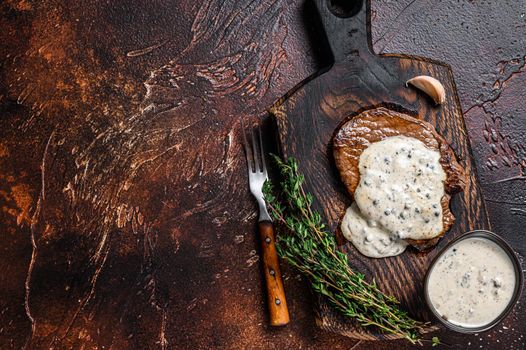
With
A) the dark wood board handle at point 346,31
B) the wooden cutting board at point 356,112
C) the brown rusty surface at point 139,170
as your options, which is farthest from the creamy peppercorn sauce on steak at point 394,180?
the brown rusty surface at point 139,170

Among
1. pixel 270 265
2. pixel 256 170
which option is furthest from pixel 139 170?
pixel 270 265

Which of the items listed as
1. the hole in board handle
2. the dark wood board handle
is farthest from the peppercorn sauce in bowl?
the hole in board handle

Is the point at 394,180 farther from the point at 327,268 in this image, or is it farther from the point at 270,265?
the point at 270,265

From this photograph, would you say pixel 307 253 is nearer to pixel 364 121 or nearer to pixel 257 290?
pixel 257 290

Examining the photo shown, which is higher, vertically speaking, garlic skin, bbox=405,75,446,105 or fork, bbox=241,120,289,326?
garlic skin, bbox=405,75,446,105

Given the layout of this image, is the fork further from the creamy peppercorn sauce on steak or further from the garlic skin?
the garlic skin

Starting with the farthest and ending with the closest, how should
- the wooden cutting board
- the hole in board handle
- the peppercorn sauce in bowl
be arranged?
the hole in board handle → the wooden cutting board → the peppercorn sauce in bowl

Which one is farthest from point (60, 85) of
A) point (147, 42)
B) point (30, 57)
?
point (147, 42)
